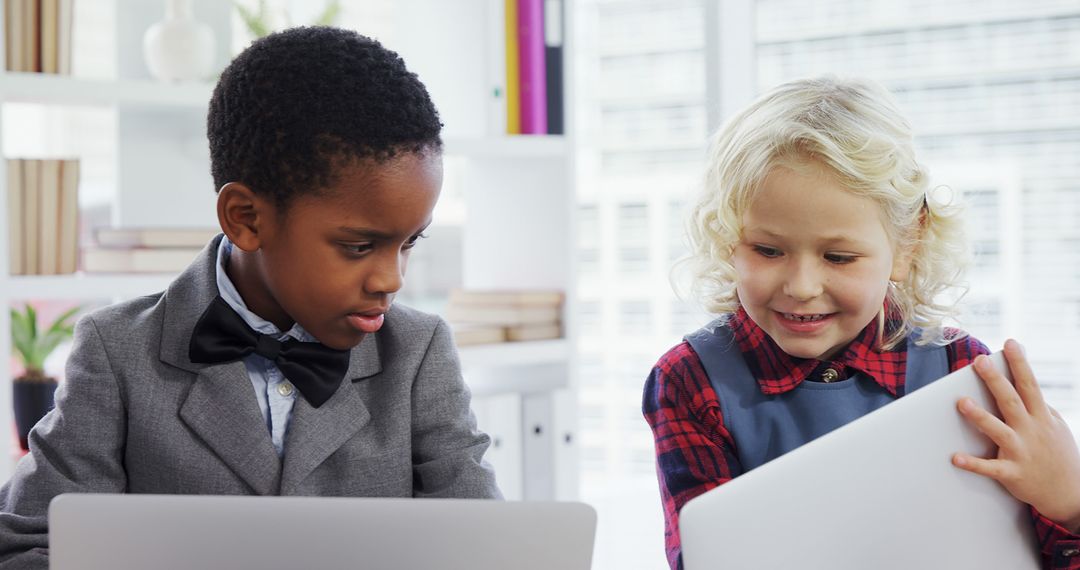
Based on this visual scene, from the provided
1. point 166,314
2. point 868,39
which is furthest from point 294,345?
point 868,39

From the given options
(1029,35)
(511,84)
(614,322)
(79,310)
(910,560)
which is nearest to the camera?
(910,560)

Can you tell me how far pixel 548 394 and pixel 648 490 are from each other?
35 cm

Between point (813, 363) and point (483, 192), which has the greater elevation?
point (483, 192)

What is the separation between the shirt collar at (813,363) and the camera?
1.24 meters

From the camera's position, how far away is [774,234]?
45.5 inches

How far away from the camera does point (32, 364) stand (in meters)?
2.00

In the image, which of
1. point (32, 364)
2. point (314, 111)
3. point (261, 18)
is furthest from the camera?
point (261, 18)

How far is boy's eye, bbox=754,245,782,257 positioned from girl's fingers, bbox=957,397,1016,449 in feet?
1.09

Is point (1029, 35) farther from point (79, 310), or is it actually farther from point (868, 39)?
point (79, 310)

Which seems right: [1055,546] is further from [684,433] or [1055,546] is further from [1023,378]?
[684,433]

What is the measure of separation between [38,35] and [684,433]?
1.40 metres

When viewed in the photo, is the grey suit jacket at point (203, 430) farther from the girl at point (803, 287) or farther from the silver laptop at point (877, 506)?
the silver laptop at point (877, 506)

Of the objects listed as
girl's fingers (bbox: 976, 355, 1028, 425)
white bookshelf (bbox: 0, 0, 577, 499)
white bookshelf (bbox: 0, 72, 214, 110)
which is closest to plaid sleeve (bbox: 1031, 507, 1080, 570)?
girl's fingers (bbox: 976, 355, 1028, 425)

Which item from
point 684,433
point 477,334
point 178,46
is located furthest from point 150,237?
point 684,433
